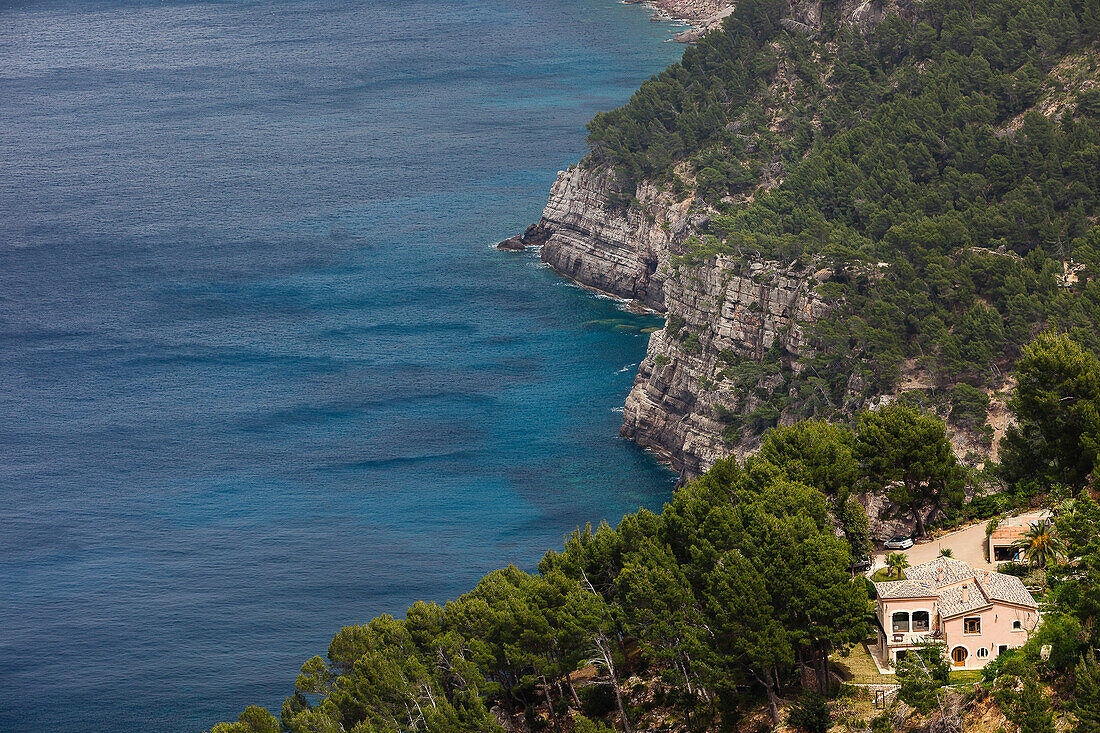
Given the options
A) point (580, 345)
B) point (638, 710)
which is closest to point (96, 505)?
point (580, 345)

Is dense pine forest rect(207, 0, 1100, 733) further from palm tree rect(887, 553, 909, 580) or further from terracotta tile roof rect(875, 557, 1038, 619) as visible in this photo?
palm tree rect(887, 553, 909, 580)

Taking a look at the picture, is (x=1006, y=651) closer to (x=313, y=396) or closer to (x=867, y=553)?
(x=867, y=553)

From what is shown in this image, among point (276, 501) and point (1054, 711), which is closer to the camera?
point (1054, 711)

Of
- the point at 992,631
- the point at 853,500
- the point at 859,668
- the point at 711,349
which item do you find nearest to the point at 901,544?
the point at 853,500

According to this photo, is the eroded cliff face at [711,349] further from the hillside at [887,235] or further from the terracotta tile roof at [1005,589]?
the terracotta tile roof at [1005,589]

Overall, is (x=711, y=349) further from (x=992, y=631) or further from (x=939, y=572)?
(x=992, y=631)

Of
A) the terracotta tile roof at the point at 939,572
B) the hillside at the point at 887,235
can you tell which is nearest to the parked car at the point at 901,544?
the terracotta tile roof at the point at 939,572
